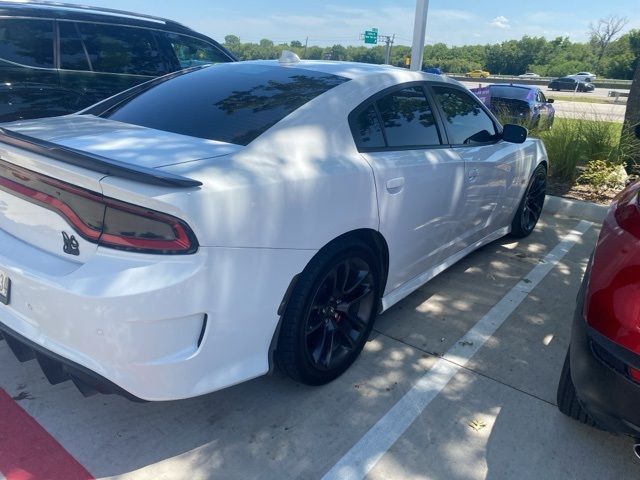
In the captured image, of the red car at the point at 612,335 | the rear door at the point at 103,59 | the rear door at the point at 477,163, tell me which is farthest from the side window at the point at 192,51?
the red car at the point at 612,335

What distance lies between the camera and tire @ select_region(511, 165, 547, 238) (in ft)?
16.0

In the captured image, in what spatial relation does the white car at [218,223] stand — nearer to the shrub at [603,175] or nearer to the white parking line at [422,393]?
the white parking line at [422,393]

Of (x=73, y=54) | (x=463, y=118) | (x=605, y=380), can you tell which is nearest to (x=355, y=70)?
(x=463, y=118)

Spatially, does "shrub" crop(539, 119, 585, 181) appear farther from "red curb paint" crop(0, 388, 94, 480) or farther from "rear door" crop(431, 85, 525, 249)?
"red curb paint" crop(0, 388, 94, 480)

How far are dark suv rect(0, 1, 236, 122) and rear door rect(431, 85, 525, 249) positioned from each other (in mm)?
3666

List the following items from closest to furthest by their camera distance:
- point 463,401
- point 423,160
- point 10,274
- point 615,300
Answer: point 615,300
point 10,274
point 463,401
point 423,160

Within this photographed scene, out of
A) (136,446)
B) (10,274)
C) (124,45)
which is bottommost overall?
Result: (136,446)

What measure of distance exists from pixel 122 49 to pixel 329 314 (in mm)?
4432

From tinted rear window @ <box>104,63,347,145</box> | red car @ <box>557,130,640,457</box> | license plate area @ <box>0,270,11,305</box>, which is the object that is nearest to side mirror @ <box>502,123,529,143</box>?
tinted rear window @ <box>104,63,347,145</box>

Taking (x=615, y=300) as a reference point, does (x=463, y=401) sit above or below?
below

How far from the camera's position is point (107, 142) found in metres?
2.29

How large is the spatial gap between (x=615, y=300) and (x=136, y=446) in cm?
210

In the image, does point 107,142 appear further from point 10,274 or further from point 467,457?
point 467,457

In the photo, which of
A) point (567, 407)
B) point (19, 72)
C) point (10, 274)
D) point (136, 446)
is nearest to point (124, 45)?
point (19, 72)
